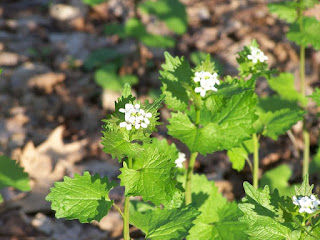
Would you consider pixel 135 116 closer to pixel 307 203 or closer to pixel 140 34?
pixel 307 203

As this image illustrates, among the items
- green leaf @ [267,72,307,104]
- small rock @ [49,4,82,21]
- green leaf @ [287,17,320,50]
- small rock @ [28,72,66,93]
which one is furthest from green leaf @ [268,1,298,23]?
small rock @ [49,4,82,21]

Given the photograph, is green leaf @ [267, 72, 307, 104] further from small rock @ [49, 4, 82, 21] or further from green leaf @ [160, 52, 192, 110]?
small rock @ [49, 4, 82, 21]

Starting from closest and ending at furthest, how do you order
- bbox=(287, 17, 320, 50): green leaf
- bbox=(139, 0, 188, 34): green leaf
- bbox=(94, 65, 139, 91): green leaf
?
bbox=(287, 17, 320, 50): green leaf
bbox=(94, 65, 139, 91): green leaf
bbox=(139, 0, 188, 34): green leaf

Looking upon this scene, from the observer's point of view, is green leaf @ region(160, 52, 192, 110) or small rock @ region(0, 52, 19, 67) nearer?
green leaf @ region(160, 52, 192, 110)

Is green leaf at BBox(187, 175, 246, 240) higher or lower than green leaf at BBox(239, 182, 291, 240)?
lower

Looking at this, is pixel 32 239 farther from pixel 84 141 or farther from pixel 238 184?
pixel 238 184

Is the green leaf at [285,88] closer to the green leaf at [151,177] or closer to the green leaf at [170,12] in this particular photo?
the green leaf at [151,177]

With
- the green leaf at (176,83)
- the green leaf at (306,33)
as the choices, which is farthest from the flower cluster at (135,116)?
the green leaf at (306,33)
